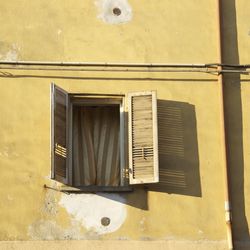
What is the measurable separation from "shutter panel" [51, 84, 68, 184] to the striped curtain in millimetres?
400

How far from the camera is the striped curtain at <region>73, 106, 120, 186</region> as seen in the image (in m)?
12.4

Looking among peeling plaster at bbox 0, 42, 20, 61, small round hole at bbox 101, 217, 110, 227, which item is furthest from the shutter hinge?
peeling plaster at bbox 0, 42, 20, 61

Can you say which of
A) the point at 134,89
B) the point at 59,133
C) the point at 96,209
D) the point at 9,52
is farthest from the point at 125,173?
the point at 9,52

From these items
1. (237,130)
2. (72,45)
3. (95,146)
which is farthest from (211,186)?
(72,45)

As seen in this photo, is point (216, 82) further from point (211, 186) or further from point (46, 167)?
point (46, 167)

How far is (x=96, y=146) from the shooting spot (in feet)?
41.3

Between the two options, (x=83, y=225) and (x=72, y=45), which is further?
(x=72, y=45)

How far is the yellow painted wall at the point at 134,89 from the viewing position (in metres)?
11.8

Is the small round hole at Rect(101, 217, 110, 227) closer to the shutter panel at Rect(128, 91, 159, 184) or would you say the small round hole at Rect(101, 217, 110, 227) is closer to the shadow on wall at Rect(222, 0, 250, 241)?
the shutter panel at Rect(128, 91, 159, 184)

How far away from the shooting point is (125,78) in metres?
12.6

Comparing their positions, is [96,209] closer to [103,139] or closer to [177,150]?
[103,139]

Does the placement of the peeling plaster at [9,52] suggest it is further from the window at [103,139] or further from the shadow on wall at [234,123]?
the shadow on wall at [234,123]

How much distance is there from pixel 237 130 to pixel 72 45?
2648 millimetres

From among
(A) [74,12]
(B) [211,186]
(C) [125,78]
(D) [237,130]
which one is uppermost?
(A) [74,12]
